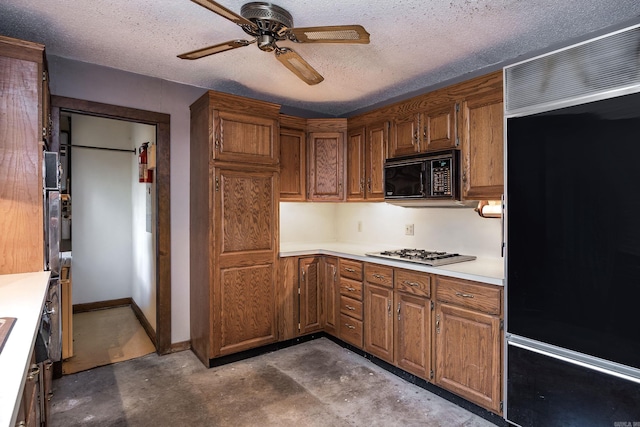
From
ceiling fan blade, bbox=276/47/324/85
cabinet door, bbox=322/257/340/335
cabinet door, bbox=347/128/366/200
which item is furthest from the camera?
cabinet door, bbox=347/128/366/200

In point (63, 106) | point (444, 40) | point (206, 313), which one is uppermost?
point (444, 40)

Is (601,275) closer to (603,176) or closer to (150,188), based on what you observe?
(603,176)

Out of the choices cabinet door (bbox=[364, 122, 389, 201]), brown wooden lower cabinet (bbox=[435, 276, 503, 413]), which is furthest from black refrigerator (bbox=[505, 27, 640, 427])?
cabinet door (bbox=[364, 122, 389, 201])

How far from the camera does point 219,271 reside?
2947mm

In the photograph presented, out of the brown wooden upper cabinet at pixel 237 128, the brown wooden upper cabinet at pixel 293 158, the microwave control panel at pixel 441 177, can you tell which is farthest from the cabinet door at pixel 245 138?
the microwave control panel at pixel 441 177

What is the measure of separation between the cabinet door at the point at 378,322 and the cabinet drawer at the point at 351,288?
0.09 meters

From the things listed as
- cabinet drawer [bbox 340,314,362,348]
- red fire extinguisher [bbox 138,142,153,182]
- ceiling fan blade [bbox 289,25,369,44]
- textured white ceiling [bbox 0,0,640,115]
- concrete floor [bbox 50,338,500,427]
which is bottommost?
concrete floor [bbox 50,338,500,427]

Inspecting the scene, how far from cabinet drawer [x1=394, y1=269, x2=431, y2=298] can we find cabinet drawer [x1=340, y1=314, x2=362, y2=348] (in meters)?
0.63

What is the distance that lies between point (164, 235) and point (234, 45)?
6.29 feet

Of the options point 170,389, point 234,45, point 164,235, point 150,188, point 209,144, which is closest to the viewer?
point 234,45

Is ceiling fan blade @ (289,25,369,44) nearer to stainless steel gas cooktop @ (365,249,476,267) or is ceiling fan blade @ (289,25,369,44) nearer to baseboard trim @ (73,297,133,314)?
stainless steel gas cooktop @ (365,249,476,267)

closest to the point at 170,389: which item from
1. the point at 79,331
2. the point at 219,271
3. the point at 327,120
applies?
the point at 219,271

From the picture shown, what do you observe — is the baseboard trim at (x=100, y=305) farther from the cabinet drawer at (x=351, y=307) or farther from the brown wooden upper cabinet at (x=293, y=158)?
the cabinet drawer at (x=351, y=307)

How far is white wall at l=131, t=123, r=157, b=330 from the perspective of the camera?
11.7 ft
